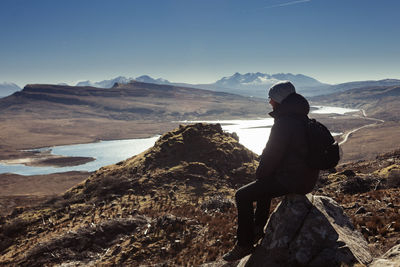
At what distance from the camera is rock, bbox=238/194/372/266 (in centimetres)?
578

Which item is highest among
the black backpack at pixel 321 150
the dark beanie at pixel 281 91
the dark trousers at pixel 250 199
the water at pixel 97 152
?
the dark beanie at pixel 281 91

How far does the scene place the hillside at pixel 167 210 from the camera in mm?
12484

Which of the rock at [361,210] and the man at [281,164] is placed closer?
the man at [281,164]

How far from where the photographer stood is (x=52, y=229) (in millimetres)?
19156

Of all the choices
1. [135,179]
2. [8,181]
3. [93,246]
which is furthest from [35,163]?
[93,246]

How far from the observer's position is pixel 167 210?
63.7ft

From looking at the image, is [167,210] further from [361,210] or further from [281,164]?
[281,164]

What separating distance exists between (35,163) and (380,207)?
545ft

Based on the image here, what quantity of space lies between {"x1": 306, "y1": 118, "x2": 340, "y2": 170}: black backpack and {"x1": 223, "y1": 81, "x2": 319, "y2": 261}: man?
0.14 metres

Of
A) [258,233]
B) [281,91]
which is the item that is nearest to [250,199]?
[258,233]

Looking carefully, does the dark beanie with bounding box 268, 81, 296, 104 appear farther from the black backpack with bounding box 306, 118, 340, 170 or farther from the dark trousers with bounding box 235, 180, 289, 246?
the dark trousers with bounding box 235, 180, 289, 246

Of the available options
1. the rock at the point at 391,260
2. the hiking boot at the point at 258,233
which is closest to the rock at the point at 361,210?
the rock at the point at 391,260

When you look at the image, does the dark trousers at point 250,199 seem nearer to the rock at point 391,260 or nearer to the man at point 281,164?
the man at point 281,164

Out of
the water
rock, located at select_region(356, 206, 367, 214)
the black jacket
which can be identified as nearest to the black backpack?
the black jacket
